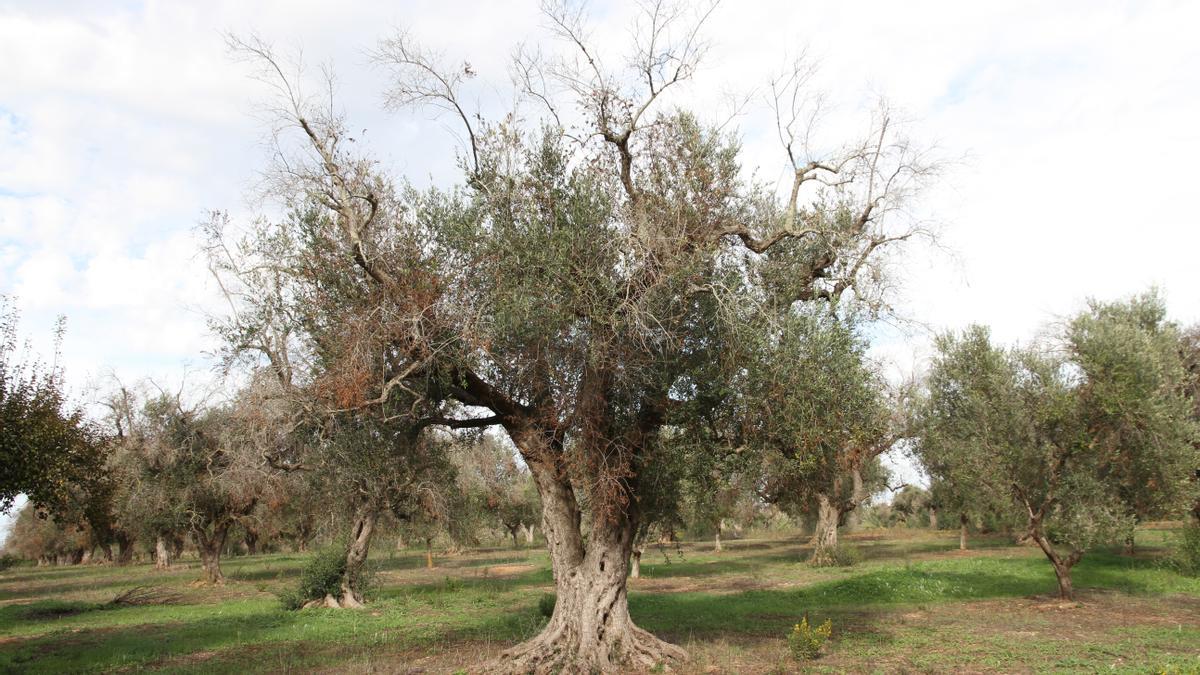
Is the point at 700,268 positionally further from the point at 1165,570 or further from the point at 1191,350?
the point at 1191,350

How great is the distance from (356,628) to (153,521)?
21322 millimetres

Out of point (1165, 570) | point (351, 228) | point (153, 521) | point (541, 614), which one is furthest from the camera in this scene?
point (153, 521)

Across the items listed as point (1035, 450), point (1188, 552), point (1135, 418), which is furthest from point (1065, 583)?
point (1188, 552)

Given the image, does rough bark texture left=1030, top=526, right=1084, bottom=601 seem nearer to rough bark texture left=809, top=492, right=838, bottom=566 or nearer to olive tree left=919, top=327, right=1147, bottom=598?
olive tree left=919, top=327, right=1147, bottom=598

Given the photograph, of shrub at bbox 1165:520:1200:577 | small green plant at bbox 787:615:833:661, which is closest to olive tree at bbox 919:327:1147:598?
shrub at bbox 1165:520:1200:577

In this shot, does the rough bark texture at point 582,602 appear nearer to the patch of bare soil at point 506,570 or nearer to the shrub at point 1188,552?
the shrub at point 1188,552

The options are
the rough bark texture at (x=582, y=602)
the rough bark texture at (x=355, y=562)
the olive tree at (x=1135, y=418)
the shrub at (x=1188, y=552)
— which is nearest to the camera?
the rough bark texture at (x=582, y=602)

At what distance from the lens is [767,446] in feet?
40.7

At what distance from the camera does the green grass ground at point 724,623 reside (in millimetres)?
14523

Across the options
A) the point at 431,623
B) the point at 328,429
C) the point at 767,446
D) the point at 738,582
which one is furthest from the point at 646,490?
the point at 738,582

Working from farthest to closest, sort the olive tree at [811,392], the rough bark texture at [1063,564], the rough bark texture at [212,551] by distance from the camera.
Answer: the rough bark texture at [212,551]
the rough bark texture at [1063,564]
the olive tree at [811,392]

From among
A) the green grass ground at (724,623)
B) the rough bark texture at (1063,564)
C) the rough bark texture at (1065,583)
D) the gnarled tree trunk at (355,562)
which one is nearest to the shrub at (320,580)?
the gnarled tree trunk at (355,562)

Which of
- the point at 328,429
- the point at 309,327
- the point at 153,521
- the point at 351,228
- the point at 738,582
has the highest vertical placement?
the point at 351,228

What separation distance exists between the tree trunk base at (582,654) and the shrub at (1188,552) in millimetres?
22239
